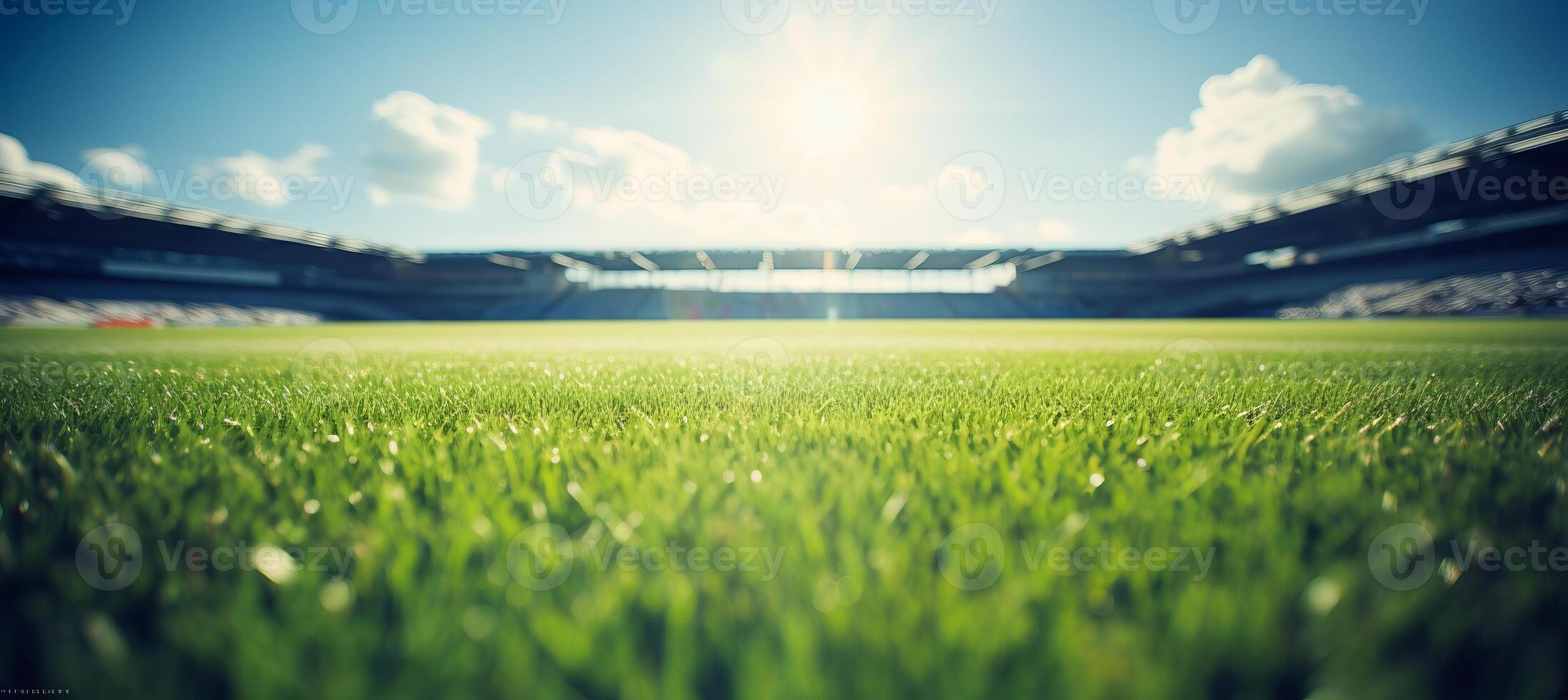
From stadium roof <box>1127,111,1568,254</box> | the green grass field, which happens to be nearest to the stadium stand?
stadium roof <box>1127,111,1568,254</box>

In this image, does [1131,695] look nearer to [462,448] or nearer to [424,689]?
[424,689]

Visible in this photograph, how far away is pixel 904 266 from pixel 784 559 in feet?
145

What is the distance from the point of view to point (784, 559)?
0.68 metres

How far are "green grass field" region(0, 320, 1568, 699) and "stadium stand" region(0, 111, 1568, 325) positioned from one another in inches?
1158

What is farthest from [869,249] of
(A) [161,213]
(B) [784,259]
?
(A) [161,213]

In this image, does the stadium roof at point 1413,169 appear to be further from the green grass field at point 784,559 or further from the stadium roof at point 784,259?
the green grass field at point 784,559

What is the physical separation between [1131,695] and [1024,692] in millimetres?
104

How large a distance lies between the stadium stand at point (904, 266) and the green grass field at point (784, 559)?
1158 inches

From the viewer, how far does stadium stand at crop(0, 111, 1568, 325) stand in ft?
75.9

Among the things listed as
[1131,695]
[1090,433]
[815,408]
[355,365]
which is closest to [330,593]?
[1131,695]

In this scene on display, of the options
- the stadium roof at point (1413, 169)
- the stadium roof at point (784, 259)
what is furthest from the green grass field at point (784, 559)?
the stadium roof at point (784, 259)

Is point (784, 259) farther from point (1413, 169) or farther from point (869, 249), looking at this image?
point (1413, 169)

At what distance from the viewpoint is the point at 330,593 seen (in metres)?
0.59

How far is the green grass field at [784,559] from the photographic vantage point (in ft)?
1.58
